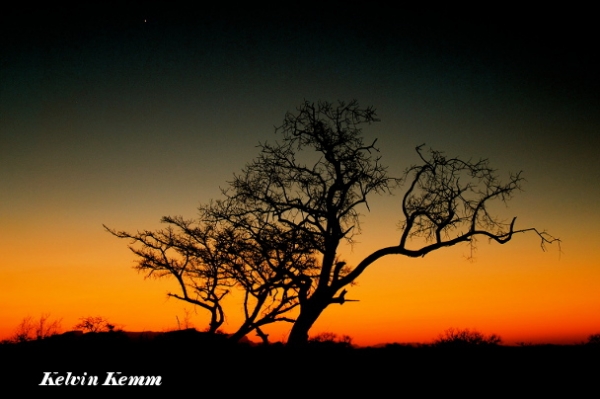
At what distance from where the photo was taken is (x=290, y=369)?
986 centimetres

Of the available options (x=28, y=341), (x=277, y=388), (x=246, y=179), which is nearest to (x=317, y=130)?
(x=246, y=179)

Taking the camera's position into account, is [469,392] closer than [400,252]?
Yes

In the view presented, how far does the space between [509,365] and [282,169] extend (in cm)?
811

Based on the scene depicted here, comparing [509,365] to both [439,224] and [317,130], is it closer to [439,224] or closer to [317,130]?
[439,224]

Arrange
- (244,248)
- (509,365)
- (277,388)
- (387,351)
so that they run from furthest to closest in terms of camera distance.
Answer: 1. (244,248)
2. (387,351)
3. (509,365)
4. (277,388)

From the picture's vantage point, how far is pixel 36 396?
8.27 meters

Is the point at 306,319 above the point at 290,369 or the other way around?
above

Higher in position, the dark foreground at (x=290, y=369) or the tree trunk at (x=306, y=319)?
the tree trunk at (x=306, y=319)

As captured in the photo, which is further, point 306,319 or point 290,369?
point 306,319

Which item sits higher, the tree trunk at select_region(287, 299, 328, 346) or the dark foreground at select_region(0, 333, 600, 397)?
the tree trunk at select_region(287, 299, 328, 346)

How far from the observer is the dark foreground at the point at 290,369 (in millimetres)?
8570

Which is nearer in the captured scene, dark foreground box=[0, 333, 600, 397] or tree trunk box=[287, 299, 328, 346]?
dark foreground box=[0, 333, 600, 397]

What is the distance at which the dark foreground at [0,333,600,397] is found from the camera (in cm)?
857

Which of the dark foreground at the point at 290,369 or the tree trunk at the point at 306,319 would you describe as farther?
the tree trunk at the point at 306,319
